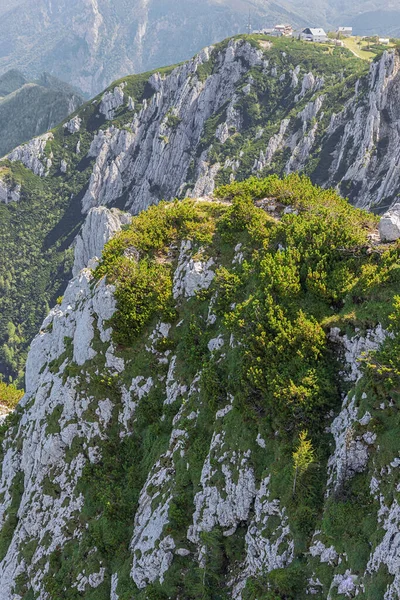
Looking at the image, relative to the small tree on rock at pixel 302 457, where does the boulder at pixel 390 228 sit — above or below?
above

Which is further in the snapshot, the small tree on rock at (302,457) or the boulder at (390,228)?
the boulder at (390,228)

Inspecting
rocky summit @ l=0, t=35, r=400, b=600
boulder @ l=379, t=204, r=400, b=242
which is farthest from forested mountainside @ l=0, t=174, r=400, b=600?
boulder @ l=379, t=204, r=400, b=242

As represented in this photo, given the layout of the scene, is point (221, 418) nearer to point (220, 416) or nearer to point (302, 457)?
point (220, 416)

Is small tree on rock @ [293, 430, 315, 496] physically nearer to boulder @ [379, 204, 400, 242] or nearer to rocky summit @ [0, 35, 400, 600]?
rocky summit @ [0, 35, 400, 600]

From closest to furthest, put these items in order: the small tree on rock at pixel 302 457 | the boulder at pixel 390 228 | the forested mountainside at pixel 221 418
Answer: the forested mountainside at pixel 221 418, the small tree on rock at pixel 302 457, the boulder at pixel 390 228

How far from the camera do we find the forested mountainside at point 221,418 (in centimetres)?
1786

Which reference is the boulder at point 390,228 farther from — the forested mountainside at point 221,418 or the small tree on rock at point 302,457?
the small tree on rock at point 302,457

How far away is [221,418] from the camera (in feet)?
78.6

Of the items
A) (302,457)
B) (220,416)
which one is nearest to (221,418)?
Answer: (220,416)

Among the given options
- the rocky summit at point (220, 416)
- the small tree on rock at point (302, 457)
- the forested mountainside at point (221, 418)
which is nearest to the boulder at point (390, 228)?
the rocky summit at point (220, 416)

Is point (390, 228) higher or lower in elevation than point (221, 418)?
higher

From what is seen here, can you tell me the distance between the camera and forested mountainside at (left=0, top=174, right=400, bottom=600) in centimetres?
1786

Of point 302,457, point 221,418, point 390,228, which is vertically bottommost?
point 221,418

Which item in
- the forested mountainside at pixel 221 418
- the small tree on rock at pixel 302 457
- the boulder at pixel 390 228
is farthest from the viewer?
the boulder at pixel 390 228
